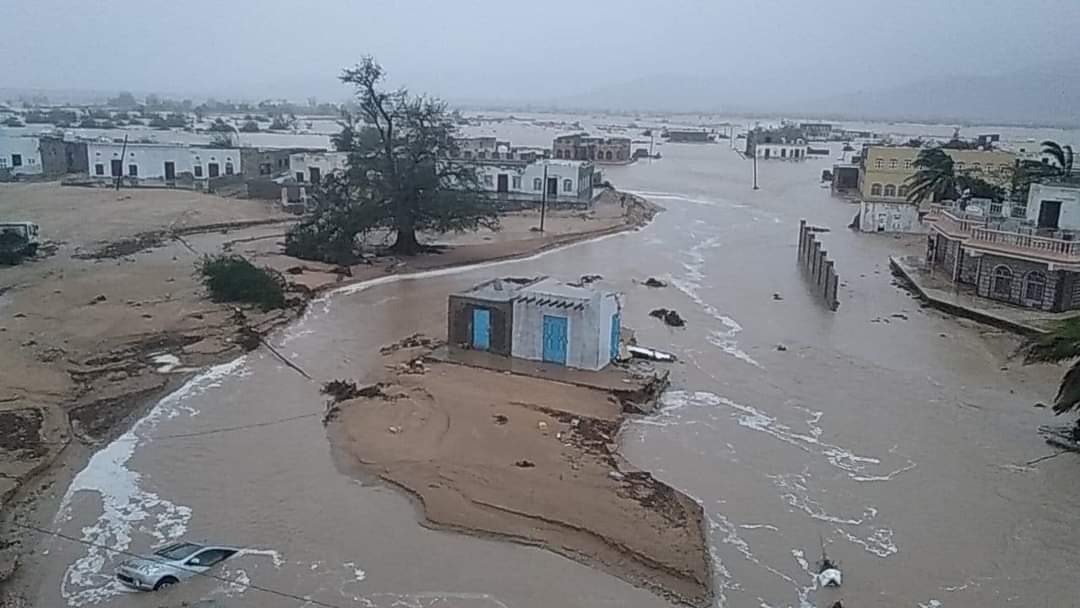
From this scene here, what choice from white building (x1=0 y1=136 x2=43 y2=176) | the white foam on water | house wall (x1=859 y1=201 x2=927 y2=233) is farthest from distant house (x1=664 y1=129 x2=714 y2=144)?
the white foam on water

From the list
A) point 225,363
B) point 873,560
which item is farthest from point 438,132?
point 873,560

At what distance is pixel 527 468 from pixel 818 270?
21381 mm

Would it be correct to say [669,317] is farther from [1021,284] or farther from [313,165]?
[313,165]

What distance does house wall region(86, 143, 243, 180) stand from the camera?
187 ft

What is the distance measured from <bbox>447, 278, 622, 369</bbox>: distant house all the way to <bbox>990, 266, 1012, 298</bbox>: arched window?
14.9m

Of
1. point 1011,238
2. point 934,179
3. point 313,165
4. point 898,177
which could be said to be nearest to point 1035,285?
point 1011,238

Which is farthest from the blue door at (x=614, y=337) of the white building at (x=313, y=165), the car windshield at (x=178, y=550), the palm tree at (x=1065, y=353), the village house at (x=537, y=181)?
the white building at (x=313, y=165)

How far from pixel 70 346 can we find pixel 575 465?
13.0 m

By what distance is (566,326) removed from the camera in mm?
21422

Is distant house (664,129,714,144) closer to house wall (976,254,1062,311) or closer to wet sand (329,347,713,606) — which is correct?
house wall (976,254,1062,311)

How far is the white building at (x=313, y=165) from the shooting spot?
54062 millimetres

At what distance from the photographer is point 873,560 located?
13641 mm

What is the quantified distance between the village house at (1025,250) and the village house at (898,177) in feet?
45.8

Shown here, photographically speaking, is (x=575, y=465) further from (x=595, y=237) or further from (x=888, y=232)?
(x=888, y=232)
